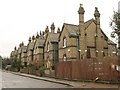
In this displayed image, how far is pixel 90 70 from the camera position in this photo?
28.6m

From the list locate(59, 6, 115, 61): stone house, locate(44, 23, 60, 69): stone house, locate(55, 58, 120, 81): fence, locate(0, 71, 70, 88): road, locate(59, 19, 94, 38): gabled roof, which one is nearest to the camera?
locate(0, 71, 70, 88): road

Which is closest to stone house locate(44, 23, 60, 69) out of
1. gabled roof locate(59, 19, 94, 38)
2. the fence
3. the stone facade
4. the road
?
the stone facade

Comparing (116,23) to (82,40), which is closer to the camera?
(116,23)

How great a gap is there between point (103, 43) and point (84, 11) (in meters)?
8.05

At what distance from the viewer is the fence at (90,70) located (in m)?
25.6

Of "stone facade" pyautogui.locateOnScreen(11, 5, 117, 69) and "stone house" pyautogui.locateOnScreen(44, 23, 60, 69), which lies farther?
"stone house" pyautogui.locateOnScreen(44, 23, 60, 69)

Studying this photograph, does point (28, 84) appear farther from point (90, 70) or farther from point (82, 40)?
point (82, 40)

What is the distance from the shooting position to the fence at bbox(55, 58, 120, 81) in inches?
1007

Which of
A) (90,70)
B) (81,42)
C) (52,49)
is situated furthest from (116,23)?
(52,49)

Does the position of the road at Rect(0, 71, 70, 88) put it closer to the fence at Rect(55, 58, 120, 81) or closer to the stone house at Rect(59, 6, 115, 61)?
the fence at Rect(55, 58, 120, 81)

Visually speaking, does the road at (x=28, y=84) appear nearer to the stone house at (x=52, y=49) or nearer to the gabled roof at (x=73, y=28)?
the gabled roof at (x=73, y=28)

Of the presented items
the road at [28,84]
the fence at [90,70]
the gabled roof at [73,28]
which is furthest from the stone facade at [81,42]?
the road at [28,84]

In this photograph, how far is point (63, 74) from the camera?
34.3 meters

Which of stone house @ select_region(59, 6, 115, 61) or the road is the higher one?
A: stone house @ select_region(59, 6, 115, 61)
